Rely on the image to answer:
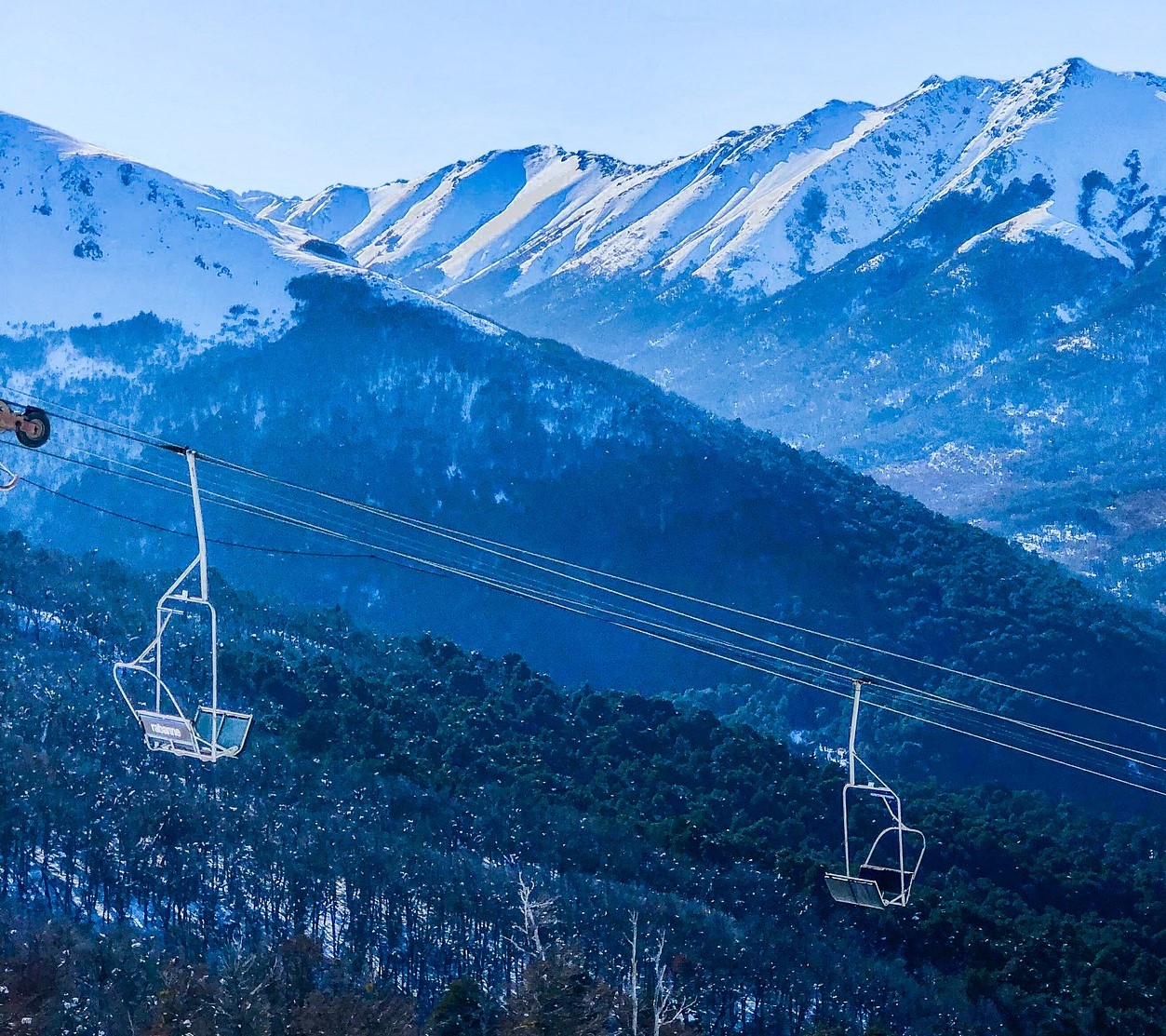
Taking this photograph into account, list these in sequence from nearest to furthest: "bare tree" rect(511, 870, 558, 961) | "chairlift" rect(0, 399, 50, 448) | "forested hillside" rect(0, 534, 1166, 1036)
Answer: "chairlift" rect(0, 399, 50, 448) → "forested hillside" rect(0, 534, 1166, 1036) → "bare tree" rect(511, 870, 558, 961)

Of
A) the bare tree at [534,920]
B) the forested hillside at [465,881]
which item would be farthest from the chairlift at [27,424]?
the bare tree at [534,920]

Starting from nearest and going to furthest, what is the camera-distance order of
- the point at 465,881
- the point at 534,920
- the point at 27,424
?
the point at 27,424 → the point at 534,920 → the point at 465,881

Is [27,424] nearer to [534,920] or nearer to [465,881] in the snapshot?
[534,920]

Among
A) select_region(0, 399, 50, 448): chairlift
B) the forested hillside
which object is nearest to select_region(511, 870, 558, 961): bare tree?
the forested hillside

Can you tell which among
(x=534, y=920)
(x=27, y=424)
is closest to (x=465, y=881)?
(x=534, y=920)

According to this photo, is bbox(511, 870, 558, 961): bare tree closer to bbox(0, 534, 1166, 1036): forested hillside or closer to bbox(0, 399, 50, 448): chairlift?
bbox(0, 534, 1166, 1036): forested hillside

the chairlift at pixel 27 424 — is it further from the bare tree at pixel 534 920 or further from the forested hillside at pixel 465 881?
the bare tree at pixel 534 920
